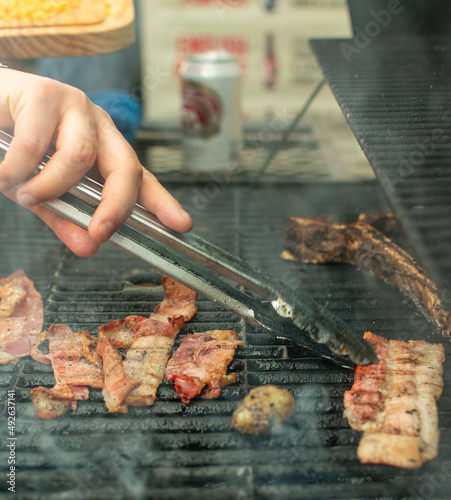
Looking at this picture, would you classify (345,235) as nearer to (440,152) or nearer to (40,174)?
(440,152)

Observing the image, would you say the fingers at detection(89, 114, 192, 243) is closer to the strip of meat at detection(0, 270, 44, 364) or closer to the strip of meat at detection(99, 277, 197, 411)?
the strip of meat at detection(99, 277, 197, 411)

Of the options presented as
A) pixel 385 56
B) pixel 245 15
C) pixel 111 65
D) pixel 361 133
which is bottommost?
pixel 361 133

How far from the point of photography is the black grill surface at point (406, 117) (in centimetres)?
141

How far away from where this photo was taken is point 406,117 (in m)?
1.95

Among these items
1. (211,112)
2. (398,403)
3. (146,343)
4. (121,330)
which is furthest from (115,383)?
(211,112)

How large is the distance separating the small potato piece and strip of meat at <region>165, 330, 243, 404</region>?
0.56ft

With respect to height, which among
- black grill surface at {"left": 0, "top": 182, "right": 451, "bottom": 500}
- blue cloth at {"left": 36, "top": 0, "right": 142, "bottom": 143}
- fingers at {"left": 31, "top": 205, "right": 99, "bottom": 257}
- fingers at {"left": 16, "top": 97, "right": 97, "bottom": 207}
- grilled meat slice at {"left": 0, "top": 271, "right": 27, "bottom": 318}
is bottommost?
black grill surface at {"left": 0, "top": 182, "right": 451, "bottom": 500}

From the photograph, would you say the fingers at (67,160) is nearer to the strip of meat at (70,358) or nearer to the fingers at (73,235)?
the fingers at (73,235)

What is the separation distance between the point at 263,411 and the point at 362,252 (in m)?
1.26

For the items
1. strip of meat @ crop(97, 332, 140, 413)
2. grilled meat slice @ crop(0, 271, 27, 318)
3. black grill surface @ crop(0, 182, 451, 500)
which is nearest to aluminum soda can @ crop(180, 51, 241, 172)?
black grill surface @ crop(0, 182, 451, 500)

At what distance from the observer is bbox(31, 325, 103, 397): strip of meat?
185 centimetres

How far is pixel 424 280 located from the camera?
2.19 meters

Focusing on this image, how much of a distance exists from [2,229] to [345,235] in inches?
81.8

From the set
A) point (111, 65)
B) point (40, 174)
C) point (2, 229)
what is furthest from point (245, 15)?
point (40, 174)
